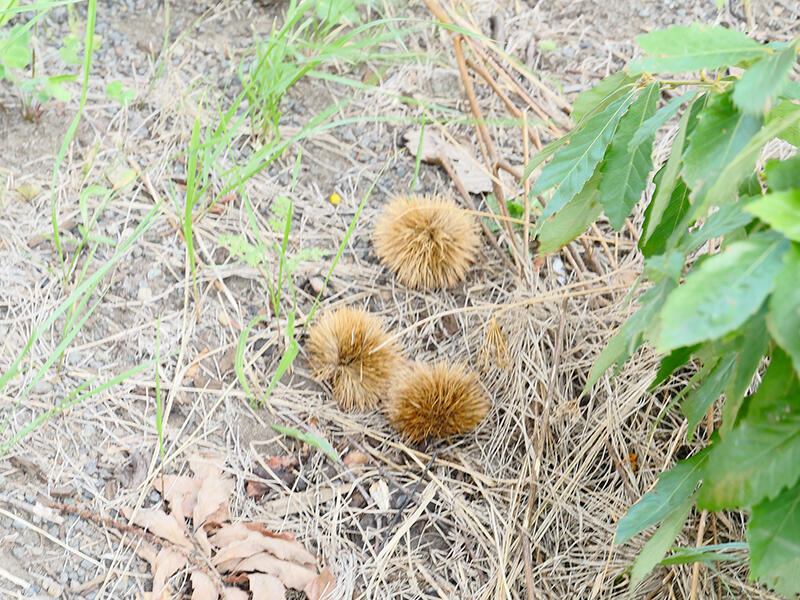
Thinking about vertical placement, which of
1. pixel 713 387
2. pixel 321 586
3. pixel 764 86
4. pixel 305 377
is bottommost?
pixel 321 586

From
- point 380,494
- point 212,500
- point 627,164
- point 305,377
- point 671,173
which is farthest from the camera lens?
point 305,377

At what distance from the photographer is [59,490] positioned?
1482mm

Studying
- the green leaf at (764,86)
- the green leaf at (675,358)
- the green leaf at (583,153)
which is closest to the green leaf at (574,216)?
the green leaf at (583,153)

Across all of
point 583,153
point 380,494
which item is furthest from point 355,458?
point 583,153

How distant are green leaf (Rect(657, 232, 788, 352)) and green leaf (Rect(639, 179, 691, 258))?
39 centimetres

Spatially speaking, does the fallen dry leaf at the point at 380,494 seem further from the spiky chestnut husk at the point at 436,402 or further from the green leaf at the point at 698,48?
the green leaf at the point at 698,48

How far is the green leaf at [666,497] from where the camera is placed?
106cm

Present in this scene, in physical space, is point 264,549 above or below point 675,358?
below

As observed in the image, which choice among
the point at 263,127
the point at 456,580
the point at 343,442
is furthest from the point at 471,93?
the point at 456,580

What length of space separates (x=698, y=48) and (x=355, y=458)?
114cm

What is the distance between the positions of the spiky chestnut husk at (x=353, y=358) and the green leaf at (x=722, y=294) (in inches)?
44.4

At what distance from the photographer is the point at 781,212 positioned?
2.04 feet

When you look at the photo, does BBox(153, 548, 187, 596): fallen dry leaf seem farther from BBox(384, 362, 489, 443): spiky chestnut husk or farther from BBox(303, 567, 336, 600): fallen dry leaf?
BBox(384, 362, 489, 443): spiky chestnut husk

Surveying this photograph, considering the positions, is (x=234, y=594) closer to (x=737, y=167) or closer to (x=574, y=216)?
(x=574, y=216)
